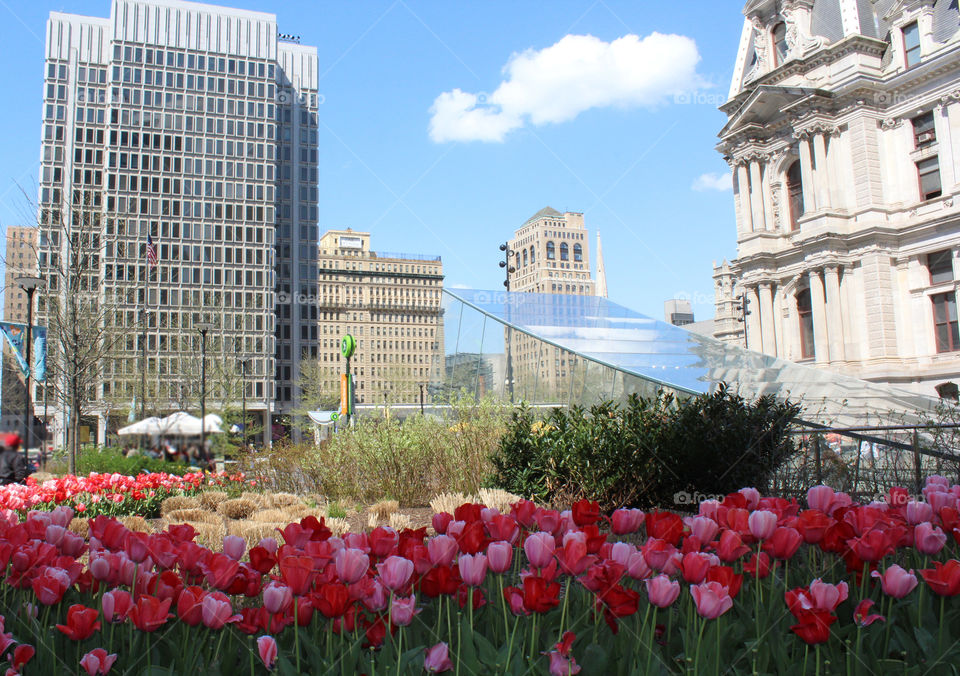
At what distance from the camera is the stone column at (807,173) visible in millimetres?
33250

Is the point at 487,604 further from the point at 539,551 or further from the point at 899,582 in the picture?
the point at 899,582

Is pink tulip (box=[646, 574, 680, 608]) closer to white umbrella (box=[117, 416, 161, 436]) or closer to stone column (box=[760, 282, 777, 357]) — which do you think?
white umbrella (box=[117, 416, 161, 436])

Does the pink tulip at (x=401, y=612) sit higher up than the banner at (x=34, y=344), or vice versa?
the banner at (x=34, y=344)

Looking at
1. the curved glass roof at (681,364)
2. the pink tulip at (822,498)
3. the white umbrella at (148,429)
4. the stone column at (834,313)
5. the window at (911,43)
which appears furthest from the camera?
the stone column at (834,313)

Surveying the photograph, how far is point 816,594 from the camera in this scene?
2.23 m

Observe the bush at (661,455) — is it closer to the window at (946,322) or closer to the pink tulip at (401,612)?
the pink tulip at (401,612)

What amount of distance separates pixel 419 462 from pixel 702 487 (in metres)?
4.24

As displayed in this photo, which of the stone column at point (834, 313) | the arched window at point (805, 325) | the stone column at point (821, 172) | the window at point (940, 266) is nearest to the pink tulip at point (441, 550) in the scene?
the stone column at point (834, 313)

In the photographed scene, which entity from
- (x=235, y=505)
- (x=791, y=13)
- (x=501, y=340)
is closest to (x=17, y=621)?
(x=235, y=505)

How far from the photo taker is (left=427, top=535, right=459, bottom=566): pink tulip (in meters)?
2.72

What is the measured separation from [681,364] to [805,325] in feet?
73.2

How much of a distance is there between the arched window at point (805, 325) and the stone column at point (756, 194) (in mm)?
4009

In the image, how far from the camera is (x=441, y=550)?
2.73 metres

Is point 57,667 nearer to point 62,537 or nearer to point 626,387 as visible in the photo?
point 62,537
